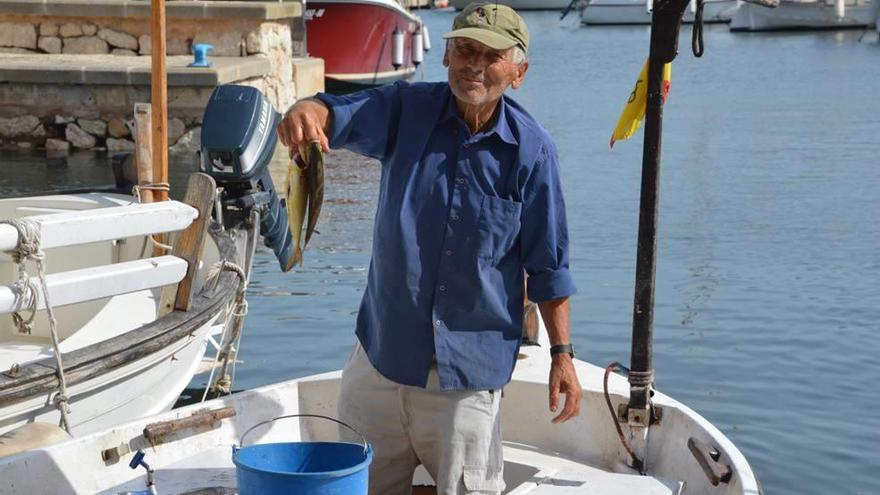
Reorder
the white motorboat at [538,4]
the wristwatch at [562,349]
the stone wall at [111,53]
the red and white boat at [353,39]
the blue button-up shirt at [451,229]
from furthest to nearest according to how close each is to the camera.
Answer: the white motorboat at [538,4]
the red and white boat at [353,39]
the stone wall at [111,53]
the wristwatch at [562,349]
the blue button-up shirt at [451,229]

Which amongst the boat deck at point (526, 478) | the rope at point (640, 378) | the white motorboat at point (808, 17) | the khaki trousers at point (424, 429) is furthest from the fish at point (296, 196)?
the white motorboat at point (808, 17)

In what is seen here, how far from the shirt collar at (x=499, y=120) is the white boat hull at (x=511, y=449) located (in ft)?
4.43

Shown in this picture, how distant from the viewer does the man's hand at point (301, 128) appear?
3582mm

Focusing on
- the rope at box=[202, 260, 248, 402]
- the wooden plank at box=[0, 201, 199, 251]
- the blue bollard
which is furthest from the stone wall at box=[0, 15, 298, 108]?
the wooden plank at box=[0, 201, 199, 251]

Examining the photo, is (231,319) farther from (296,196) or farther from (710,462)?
(296,196)

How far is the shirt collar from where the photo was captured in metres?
3.83

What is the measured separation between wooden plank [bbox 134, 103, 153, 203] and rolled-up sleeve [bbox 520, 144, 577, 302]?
10.9 ft

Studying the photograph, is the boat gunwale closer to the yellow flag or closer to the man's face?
the yellow flag

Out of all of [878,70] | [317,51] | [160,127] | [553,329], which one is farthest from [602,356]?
[878,70]

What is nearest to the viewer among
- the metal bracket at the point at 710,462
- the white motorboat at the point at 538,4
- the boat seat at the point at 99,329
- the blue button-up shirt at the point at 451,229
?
the blue button-up shirt at the point at 451,229

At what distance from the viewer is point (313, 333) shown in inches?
407

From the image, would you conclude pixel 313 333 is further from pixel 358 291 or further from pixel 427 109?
pixel 427 109

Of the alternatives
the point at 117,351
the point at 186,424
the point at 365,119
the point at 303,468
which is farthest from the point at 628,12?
the point at 303,468

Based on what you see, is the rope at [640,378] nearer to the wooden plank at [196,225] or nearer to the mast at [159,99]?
the wooden plank at [196,225]
